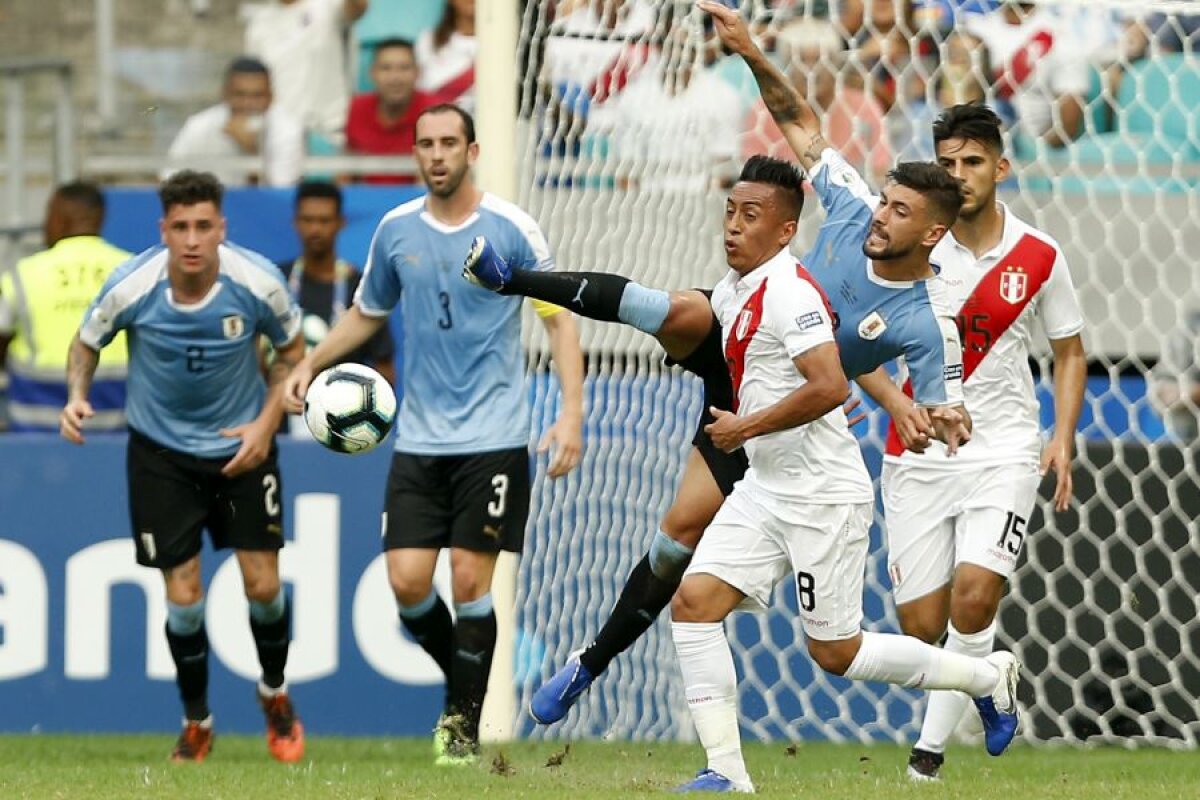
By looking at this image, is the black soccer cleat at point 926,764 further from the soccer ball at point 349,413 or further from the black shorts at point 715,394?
the soccer ball at point 349,413

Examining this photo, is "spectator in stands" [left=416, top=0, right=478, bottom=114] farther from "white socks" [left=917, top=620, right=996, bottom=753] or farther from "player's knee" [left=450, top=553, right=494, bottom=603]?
"white socks" [left=917, top=620, right=996, bottom=753]

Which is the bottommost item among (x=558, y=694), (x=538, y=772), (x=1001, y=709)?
(x=538, y=772)

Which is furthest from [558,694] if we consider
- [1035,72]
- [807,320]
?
[1035,72]

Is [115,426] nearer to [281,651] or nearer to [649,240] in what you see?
[281,651]

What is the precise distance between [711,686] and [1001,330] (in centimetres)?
171

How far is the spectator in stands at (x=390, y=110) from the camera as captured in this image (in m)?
11.8

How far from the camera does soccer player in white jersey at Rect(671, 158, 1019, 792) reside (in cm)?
612

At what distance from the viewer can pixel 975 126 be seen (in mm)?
6953

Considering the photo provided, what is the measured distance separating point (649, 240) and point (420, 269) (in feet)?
4.83

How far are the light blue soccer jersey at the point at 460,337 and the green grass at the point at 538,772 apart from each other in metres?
1.17

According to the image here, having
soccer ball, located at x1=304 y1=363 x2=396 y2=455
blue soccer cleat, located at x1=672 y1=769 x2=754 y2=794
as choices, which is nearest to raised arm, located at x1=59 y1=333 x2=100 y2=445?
soccer ball, located at x1=304 y1=363 x2=396 y2=455

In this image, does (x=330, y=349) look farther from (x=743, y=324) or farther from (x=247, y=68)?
(x=247, y=68)

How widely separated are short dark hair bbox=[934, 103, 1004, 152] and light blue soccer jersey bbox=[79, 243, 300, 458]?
8.62 ft

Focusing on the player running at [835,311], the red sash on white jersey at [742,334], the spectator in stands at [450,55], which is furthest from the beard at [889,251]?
the spectator in stands at [450,55]
